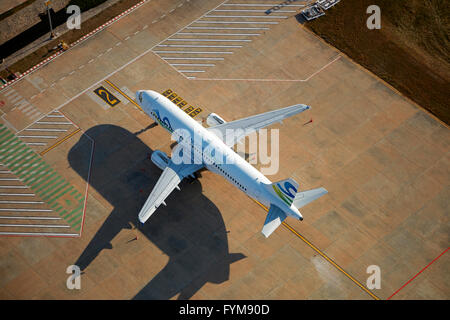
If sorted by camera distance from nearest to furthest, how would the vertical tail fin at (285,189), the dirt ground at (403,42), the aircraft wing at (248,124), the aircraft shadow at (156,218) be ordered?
the vertical tail fin at (285,189), the aircraft shadow at (156,218), the aircraft wing at (248,124), the dirt ground at (403,42)

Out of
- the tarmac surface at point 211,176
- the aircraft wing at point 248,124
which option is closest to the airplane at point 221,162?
the aircraft wing at point 248,124

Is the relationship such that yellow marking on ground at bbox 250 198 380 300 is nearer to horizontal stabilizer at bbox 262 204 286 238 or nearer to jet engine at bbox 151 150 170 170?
horizontal stabilizer at bbox 262 204 286 238

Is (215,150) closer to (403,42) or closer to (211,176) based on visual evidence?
(211,176)

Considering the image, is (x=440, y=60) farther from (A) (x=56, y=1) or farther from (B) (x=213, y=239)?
(A) (x=56, y=1)

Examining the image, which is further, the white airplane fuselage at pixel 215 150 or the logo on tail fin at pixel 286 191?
the white airplane fuselage at pixel 215 150

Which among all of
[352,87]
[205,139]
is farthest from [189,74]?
[352,87]

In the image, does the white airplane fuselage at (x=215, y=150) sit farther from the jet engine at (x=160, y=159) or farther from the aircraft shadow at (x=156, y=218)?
the aircraft shadow at (x=156, y=218)

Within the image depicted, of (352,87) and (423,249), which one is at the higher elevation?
(352,87)
